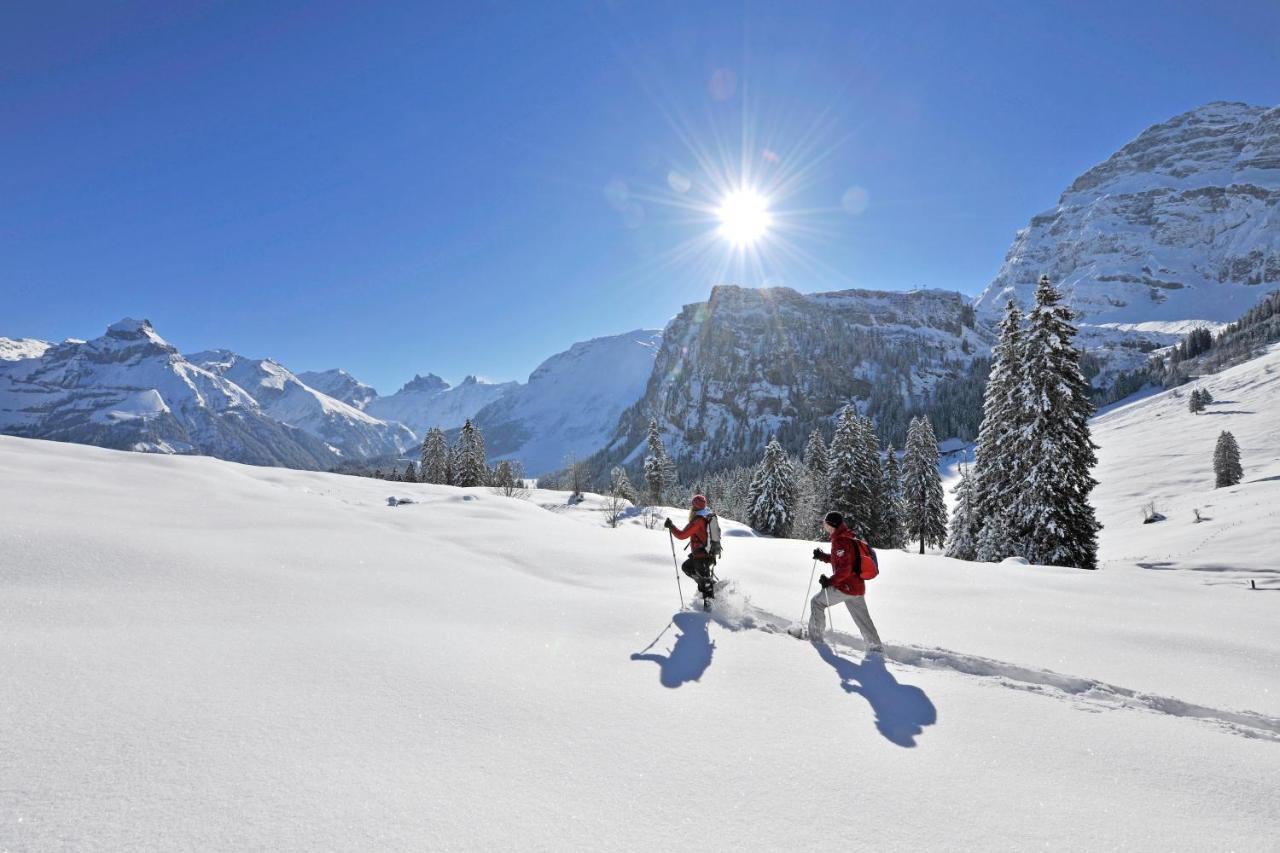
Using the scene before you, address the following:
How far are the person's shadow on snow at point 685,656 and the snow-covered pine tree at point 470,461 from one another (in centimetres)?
4793

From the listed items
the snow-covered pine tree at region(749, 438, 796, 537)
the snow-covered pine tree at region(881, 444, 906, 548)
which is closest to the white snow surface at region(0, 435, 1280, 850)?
the snow-covered pine tree at region(881, 444, 906, 548)

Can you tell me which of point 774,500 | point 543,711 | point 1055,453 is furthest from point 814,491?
point 543,711

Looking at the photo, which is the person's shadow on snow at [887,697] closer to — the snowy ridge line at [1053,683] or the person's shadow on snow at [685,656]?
the snowy ridge line at [1053,683]

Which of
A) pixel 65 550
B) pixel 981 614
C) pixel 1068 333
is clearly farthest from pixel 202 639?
pixel 1068 333

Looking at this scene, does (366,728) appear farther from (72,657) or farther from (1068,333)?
(1068,333)

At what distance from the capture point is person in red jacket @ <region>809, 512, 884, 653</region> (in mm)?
6570

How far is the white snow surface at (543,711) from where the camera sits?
8.66ft

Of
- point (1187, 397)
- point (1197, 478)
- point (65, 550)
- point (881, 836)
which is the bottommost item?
point (881, 836)

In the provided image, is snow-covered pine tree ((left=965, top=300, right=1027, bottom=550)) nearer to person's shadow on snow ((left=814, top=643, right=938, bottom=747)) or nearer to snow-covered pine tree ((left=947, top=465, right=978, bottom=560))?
snow-covered pine tree ((left=947, top=465, right=978, bottom=560))

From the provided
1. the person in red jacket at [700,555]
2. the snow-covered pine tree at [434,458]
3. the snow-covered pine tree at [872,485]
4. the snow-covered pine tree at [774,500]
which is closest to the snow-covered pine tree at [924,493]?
the snow-covered pine tree at [872,485]

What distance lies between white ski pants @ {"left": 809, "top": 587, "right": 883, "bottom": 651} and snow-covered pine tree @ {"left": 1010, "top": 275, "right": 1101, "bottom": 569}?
19.8 metres

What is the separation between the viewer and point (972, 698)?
5090 millimetres

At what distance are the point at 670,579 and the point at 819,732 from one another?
17.5 ft

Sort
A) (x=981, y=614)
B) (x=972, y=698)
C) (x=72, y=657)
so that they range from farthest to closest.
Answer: (x=981, y=614) → (x=972, y=698) → (x=72, y=657)
